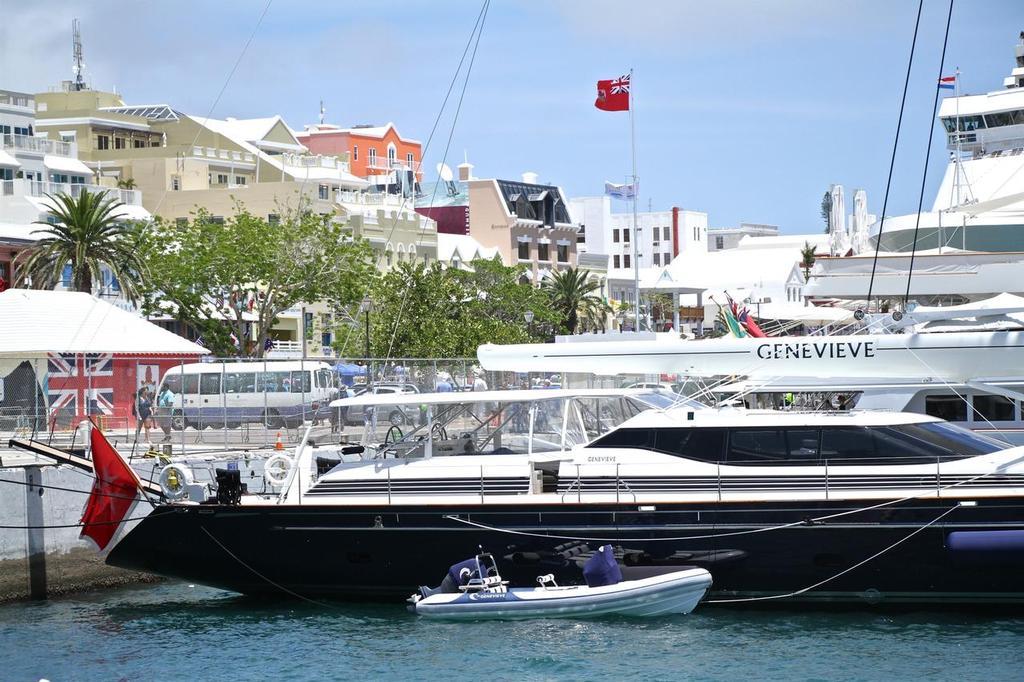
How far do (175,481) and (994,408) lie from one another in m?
12.9

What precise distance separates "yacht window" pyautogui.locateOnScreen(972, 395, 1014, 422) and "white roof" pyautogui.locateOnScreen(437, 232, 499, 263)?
181ft

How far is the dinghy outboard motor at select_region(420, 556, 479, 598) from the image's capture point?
18.0 meters

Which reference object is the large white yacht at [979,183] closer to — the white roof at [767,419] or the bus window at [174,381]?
the bus window at [174,381]

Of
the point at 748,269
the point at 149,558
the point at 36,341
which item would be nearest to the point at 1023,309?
the point at 149,558

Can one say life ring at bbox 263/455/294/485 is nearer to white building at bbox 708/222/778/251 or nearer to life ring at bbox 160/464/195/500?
life ring at bbox 160/464/195/500

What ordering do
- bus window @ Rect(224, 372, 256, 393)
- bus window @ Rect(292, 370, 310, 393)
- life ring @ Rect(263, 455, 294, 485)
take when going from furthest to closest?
bus window @ Rect(292, 370, 310, 393), bus window @ Rect(224, 372, 256, 393), life ring @ Rect(263, 455, 294, 485)

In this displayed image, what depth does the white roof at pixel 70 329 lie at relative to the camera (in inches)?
1144

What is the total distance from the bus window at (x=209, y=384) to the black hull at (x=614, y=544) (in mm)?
15618

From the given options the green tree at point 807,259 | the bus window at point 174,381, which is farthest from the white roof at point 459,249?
the bus window at point 174,381

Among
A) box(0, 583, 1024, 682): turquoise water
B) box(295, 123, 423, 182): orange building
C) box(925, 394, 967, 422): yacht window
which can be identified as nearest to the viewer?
box(0, 583, 1024, 682): turquoise water

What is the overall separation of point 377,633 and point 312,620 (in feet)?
4.11

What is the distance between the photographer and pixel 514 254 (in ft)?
293

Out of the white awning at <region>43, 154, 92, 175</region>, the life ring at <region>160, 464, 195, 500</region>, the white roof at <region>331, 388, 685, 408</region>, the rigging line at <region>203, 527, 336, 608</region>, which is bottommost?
the rigging line at <region>203, 527, 336, 608</region>

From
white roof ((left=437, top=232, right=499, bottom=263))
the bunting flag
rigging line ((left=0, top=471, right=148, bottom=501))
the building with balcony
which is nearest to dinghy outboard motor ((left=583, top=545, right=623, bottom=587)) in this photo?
rigging line ((left=0, top=471, right=148, bottom=501))
